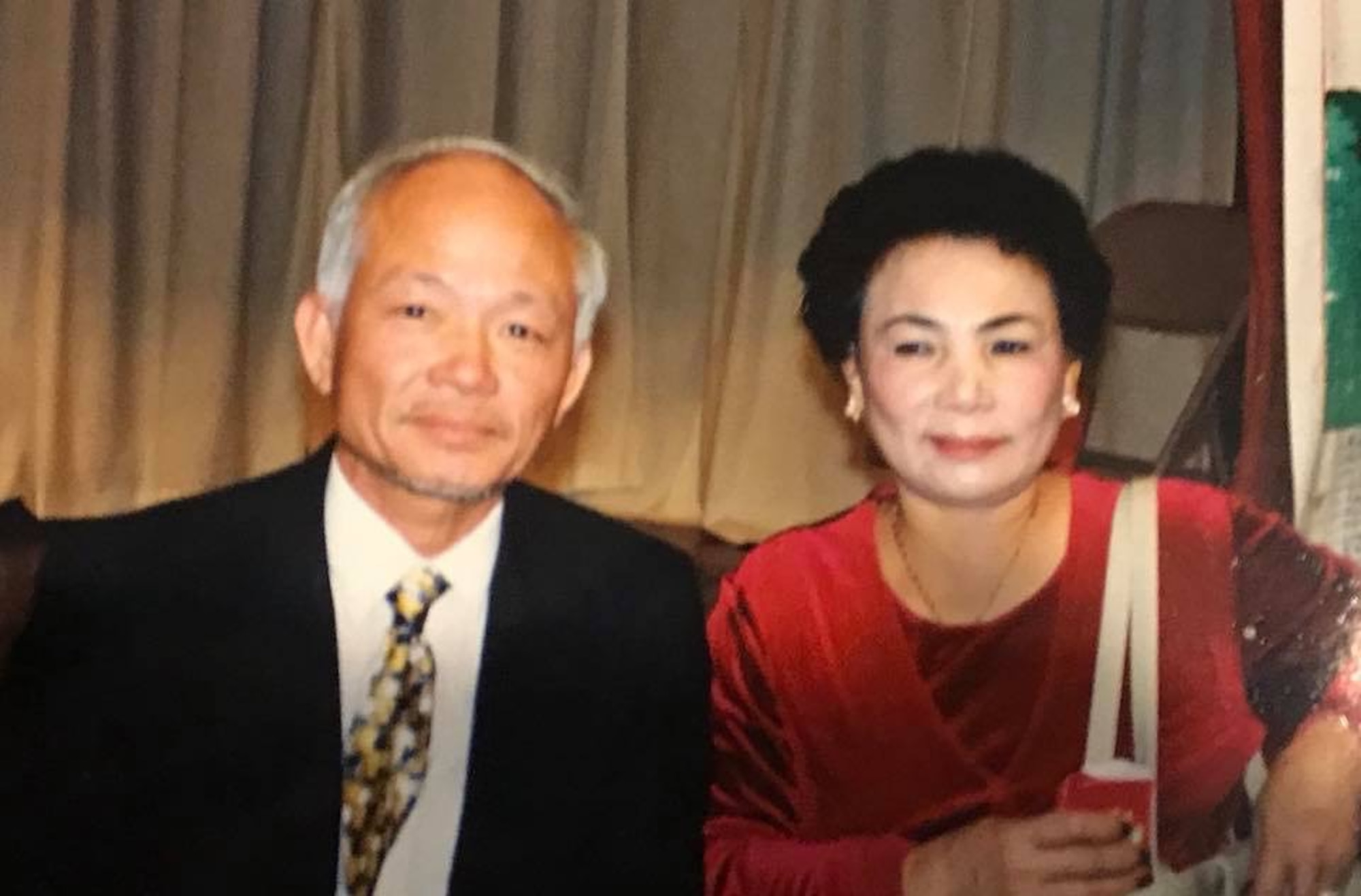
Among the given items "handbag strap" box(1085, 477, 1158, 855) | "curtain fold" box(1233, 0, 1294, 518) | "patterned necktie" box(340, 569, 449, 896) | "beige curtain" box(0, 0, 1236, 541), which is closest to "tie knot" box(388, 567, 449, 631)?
"patterned necktie" box(340, 569, 449, 896)

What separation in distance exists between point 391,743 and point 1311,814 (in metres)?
0.60

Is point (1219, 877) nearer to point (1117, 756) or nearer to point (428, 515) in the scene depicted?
point (1117, 756)

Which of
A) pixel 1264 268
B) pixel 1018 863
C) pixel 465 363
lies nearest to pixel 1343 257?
pixel 1264 268

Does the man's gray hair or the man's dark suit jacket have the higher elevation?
the man's gray hair

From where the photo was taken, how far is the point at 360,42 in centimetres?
101

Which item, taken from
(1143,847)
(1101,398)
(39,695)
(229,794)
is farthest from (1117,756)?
(39,695)

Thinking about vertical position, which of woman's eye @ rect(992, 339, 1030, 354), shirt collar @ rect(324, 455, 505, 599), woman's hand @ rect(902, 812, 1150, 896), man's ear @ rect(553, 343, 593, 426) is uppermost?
woman's eye @ rect(992, 339, 1030, 354)

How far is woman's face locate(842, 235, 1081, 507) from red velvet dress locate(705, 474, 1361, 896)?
0.19 ft

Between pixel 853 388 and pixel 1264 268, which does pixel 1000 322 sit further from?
pixel 1264 268

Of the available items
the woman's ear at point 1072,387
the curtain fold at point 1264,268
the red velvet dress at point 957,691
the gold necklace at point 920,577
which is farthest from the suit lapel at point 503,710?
the curtain fold at point 1264,268

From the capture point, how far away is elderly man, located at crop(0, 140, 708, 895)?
90 centimetres

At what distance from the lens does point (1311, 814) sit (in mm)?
1025

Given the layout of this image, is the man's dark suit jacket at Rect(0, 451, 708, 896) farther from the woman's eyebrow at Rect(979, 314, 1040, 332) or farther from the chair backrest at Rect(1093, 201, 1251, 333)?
the chair backrest at Rect(1093, 201, 1251, 333)

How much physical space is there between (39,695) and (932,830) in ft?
1.80
